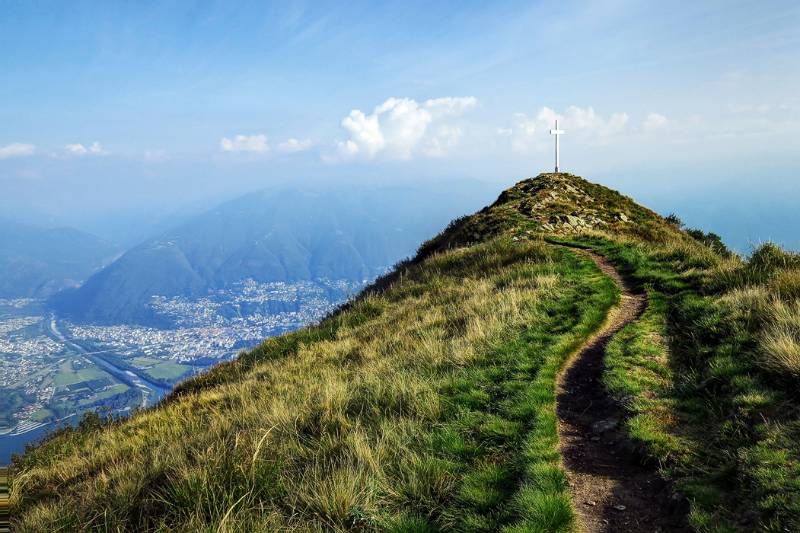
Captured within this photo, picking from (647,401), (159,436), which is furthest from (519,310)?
(159,436)

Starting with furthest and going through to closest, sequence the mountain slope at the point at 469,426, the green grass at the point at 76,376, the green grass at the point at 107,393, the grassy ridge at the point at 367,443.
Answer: the green grass at the point at 76,376 < the green grass at the point at 107,393 < the grassy ridge at the point at 367,443 < the mountain slope at the point at 469,426

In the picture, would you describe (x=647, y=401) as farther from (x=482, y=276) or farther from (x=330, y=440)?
(x=482, y=276)

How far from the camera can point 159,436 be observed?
9977mm

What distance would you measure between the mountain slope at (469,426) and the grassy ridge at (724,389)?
32 mm

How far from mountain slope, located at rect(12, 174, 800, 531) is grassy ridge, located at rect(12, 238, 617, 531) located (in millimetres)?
36

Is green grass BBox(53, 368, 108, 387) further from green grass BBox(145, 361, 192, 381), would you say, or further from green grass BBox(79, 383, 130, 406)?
green grass BBox(145, 361, 192, 381)

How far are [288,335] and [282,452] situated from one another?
45.6 ft

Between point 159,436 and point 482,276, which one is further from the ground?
point 482,276

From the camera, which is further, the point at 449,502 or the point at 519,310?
the point at 519,310

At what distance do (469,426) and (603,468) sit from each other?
198 centimetres

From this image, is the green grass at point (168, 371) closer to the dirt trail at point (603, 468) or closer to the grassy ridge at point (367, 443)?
the grassy ridge at point (367, 443)

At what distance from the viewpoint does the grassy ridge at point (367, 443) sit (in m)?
5.53

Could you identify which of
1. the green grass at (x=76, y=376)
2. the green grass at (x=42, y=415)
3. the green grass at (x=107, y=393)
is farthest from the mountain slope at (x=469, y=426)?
the green grass at (x=76, y=376)

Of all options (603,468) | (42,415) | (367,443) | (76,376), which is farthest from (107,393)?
(603,468)
